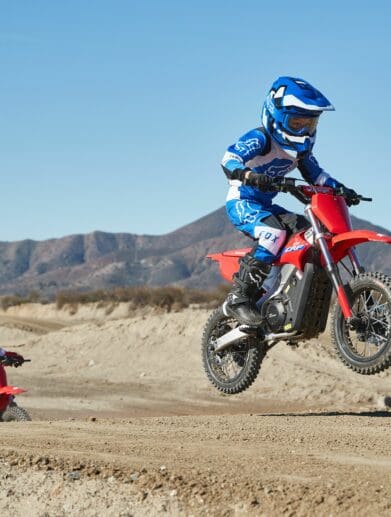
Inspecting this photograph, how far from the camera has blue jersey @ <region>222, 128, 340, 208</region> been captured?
945 centimetres

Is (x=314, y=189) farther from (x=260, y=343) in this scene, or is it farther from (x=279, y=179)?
(x=260, y=343)

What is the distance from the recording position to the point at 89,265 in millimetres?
199625

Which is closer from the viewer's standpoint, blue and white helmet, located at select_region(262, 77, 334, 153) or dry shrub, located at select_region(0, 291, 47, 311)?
blue and white helmet, located at select_region(262, 77, 334, 153)

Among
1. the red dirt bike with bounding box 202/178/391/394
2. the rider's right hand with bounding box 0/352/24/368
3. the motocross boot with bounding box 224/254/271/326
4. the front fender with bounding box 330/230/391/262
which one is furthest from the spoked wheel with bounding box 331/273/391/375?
A: the rider's right hand with bounding box 0/352/24/368

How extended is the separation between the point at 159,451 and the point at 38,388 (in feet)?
43.2

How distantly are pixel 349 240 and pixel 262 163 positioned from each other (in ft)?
4.79

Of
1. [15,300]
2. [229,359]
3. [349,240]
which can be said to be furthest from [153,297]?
[349,240]

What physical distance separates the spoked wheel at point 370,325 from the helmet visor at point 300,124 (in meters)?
1.65

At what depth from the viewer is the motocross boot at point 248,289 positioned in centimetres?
945

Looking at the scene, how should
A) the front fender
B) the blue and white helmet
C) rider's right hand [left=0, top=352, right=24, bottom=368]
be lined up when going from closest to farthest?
the front fender
the blue and white helmet
rider's right hand [left=0, top=352, right=24, bottom=368]

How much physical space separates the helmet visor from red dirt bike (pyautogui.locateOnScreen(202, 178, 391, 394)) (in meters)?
0.60

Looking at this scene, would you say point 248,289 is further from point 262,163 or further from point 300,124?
point 300,124

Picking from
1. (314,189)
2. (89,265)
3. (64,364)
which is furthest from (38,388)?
(89,265)

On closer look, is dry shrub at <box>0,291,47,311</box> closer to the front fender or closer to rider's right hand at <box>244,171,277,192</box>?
rider's right hand at <box>244,171,277,192</box>
